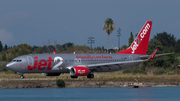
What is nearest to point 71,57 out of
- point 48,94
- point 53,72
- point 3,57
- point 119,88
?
point 53,72

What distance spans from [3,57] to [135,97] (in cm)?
4447

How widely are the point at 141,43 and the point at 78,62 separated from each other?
38.4ft

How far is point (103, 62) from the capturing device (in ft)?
175

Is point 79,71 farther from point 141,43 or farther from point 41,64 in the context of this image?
point 141,43

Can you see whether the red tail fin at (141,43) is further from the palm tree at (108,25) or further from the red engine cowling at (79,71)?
the palm tree at (108,25)

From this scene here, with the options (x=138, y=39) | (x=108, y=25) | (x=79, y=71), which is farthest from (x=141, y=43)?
(x=108, y=25)

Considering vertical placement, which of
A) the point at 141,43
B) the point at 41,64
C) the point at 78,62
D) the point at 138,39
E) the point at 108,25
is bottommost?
the point at 41,64

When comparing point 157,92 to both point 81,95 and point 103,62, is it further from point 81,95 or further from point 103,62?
point 103,62

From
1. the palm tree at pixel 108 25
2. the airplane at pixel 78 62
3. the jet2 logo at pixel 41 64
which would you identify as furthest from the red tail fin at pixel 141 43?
the palm tree at pixel 108 25

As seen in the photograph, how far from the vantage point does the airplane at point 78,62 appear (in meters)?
48.8

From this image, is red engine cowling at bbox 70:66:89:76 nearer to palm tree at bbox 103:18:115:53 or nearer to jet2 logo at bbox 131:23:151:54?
jet2 logo at bbox 131:23:151:54

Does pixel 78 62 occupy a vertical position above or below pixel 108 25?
below

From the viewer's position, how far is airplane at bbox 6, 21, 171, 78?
160 feet

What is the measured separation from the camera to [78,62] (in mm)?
51656
